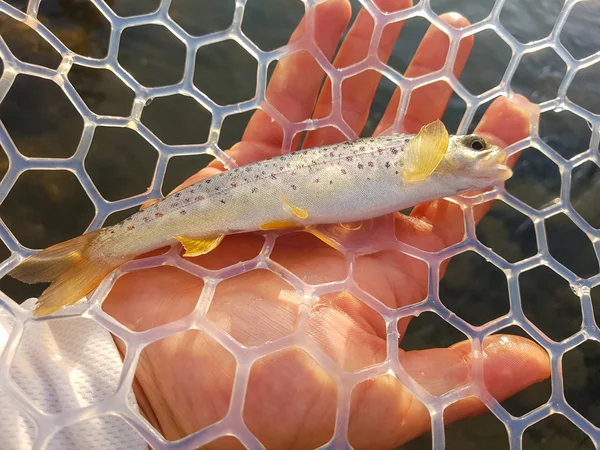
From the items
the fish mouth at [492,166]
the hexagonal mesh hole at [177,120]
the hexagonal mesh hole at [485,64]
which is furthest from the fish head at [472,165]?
the hexagonal mesh hole at [177,120]

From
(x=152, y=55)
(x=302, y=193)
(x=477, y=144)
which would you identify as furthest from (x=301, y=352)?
(x=152, y=55)

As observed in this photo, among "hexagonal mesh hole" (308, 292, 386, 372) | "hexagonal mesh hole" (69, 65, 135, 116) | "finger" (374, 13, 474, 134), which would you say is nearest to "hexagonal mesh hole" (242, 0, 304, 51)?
"hexagonal mesh hole" (69, 65, 135, 116)

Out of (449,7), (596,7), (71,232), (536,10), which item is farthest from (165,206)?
(596,7)

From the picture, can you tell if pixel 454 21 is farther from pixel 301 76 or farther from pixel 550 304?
pixel 550 304

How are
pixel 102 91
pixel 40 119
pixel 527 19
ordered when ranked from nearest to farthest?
pixel 40 119
pixel 102 91
pixel 527 19

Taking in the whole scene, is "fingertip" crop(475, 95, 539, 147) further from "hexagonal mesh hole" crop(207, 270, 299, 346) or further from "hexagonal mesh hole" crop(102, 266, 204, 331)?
"hexagonal mesh hole" crop(102, 266, 204, 331)
